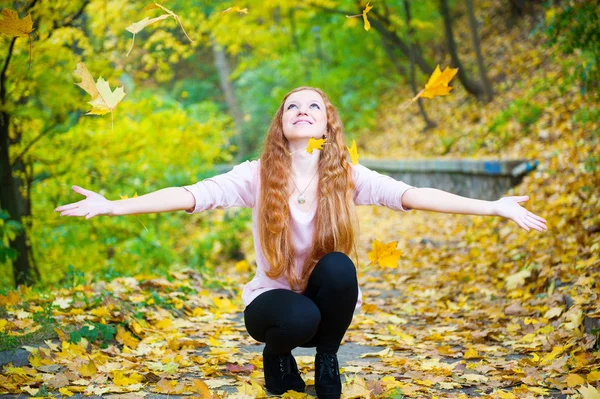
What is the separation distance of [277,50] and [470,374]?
47.2ft

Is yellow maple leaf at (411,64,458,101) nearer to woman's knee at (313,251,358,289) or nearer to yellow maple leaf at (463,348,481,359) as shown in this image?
woman's knee at (313,251,358,289)

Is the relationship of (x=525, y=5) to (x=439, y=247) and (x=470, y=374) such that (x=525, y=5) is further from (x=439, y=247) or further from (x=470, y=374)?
(x=470, y=374)

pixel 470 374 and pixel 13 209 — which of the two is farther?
pixel 13 209

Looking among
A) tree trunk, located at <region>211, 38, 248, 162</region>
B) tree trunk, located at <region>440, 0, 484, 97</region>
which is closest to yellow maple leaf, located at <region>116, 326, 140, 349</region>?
tree trunk, located at <region>440, 0, 484, 97</region>

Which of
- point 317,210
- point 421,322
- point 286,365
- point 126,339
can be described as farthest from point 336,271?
point 421,322

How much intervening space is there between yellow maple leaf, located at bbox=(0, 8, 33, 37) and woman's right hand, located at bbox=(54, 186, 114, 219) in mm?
623

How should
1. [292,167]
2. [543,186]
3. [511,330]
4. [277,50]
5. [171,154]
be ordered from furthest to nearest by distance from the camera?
1. [277,50]
2. [171,154]
3. [543,186]
4. [511,330]
5. [292,167]

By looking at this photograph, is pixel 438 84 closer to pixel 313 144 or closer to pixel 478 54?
pixel 313 144

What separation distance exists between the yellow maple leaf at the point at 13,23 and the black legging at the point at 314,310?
1386mm

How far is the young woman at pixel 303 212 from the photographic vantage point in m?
2.62

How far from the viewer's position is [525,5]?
43.6 ft

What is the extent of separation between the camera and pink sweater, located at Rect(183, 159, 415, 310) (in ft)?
8.95

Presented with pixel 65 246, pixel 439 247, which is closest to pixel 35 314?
pixel 65 246

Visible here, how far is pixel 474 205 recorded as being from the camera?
101 inches
